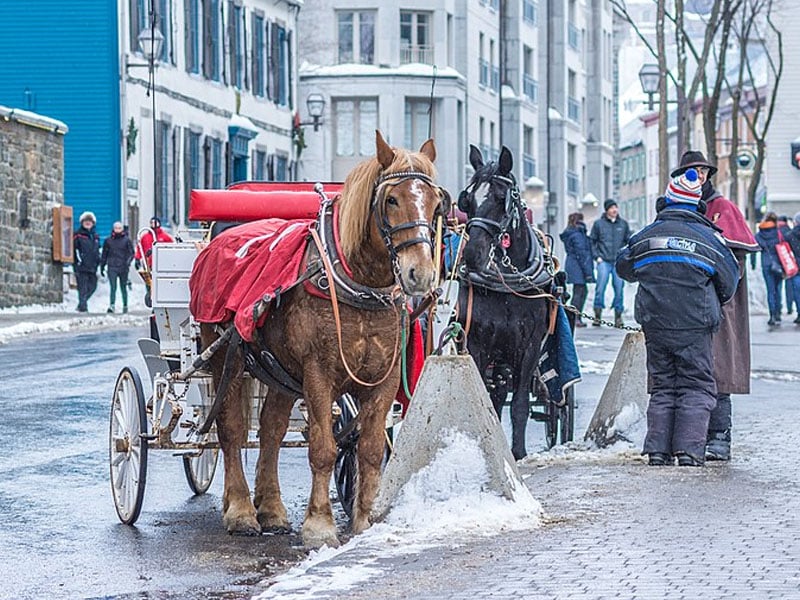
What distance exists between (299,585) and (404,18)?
5826 cm

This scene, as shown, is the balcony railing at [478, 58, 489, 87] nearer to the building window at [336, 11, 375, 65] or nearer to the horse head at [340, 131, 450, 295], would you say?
the building window at [336, 11, 375, 65]

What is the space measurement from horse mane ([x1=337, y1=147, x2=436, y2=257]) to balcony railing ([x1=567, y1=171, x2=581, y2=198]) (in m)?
73.5

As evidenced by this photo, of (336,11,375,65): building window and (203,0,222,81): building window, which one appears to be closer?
(203,0,222,81): building window

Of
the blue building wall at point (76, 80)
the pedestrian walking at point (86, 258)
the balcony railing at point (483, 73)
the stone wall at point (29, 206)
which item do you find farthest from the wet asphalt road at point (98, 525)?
Result: the balcony railing at point (483, 73)

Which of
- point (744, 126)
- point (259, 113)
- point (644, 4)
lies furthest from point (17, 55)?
point (644, 4)

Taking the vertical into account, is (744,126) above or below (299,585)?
above

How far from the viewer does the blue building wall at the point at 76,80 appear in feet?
131

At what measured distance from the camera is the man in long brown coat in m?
11.6

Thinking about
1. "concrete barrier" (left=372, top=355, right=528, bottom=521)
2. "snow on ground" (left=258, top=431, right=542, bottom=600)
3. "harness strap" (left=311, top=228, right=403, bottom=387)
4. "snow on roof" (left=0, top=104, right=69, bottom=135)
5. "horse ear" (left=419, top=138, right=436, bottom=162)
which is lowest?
"snow on ground" (left=258, top=431, right=542, bottom=600)

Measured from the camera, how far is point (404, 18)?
212 ft

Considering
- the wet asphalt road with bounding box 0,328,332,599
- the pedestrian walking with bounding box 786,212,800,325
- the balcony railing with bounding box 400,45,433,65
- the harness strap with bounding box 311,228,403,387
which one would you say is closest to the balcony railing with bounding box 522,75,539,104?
the balcony railing with bounding box 400,45,433,65

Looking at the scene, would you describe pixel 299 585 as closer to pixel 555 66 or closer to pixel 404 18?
pixel 404 18

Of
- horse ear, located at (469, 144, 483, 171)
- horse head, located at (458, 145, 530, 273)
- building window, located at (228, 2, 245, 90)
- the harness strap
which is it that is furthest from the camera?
building window, located at (228, 2, 245, 90)

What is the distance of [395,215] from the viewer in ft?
28.5
